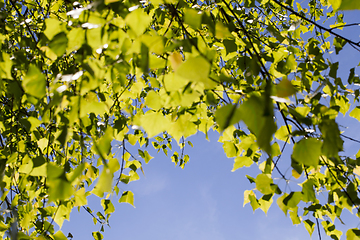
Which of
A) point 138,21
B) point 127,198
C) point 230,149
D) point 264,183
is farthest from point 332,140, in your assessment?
point 127,198

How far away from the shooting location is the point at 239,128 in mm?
1579

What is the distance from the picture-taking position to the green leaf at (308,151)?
2.21 ft

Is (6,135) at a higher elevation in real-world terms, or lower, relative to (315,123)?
higher

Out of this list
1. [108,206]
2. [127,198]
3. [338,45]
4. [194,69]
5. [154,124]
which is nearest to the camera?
[194,69]

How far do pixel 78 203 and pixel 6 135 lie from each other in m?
1.19

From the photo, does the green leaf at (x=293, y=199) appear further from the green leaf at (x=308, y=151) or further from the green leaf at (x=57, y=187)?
the green leaf at (x=57, y=187)

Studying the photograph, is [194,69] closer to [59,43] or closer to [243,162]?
[59,43]

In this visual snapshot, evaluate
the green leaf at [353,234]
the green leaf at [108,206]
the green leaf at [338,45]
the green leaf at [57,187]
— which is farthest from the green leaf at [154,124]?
the green leaf at [338,45]

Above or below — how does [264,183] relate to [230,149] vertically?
below

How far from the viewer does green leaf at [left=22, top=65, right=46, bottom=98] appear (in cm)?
68

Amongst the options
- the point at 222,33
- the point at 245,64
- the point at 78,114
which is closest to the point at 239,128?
the point at 245,64

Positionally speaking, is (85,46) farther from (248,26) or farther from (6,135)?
(248,26)

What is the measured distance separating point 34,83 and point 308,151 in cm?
82

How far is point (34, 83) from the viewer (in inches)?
27.2
